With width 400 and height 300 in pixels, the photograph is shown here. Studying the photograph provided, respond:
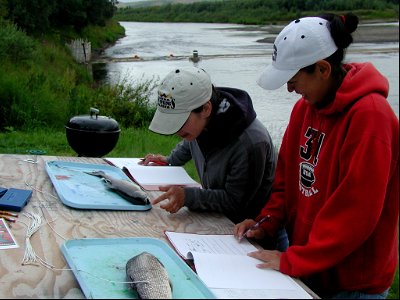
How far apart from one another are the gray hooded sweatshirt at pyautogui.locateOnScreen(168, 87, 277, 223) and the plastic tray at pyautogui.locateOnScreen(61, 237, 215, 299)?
1.80 ft

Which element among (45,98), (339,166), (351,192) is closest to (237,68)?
(45,98)

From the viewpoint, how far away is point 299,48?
223 centimetres

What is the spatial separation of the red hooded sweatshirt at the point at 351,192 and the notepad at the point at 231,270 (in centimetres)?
11

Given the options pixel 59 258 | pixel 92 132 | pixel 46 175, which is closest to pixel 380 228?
pixel 59 258

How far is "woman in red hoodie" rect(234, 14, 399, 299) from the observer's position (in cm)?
201

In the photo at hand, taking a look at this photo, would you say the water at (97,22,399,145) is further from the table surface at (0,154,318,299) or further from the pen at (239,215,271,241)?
the pen at (239,215,271,241)

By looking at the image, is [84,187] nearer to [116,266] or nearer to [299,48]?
[116,266]

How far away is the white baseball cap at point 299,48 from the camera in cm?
222

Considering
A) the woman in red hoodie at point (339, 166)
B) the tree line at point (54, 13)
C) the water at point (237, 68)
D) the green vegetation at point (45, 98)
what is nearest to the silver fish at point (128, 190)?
the woman in red hoodie at point (339, 166)

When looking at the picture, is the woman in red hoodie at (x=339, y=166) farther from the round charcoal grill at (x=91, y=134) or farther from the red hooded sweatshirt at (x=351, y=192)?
the round charcoal grill at (x=91, y=134)

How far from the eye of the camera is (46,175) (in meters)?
3.23

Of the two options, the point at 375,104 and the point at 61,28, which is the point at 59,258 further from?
the point at 61,28

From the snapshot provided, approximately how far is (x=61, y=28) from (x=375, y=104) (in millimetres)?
33439

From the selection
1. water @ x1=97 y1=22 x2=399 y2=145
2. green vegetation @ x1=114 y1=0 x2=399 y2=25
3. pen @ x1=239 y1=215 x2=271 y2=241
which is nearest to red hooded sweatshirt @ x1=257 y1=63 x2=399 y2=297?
pen @ x1=239 y1=215 x2=271 y2=241
